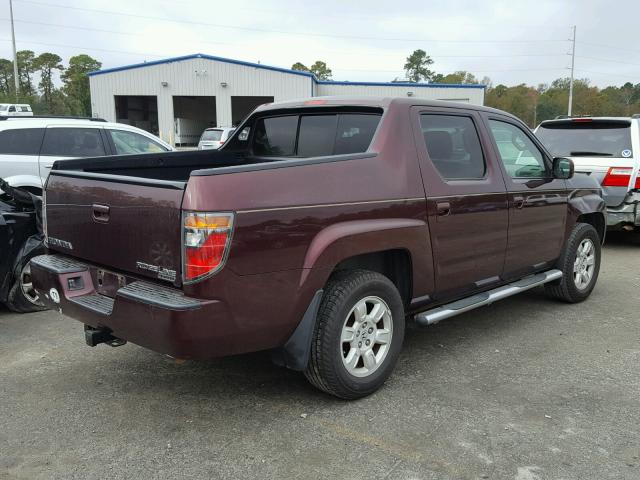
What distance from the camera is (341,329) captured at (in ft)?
11.0

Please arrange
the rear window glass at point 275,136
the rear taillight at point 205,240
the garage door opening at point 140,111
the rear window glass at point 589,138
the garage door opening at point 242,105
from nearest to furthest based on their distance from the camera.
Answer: the rear taillight at point 205,240 → the rear window glass at point 275,136 → the rear window glass at point 589,138 → the garage door opening at point 242,105 → the garage door opening at point 140,111

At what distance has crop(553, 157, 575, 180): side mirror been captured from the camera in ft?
16.7

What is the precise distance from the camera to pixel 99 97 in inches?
1601

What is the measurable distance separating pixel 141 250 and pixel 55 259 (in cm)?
100

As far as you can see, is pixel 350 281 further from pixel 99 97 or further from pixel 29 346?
pixel 99 97

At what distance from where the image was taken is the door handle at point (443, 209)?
3.85 m

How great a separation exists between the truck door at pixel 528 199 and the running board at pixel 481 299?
0.28 ft

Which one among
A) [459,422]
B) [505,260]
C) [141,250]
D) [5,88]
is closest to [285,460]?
[459,422]

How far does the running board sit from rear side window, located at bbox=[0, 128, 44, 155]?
6010 mm

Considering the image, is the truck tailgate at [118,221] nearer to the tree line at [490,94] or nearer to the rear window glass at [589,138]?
the rear window glass at [589,138]

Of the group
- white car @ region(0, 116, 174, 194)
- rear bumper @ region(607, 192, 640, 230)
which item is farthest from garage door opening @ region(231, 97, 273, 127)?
rear bumper @ region(607, 192, 640, 230)

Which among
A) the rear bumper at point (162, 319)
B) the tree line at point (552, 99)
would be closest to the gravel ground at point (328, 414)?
the rear bumper at point (162, 319)

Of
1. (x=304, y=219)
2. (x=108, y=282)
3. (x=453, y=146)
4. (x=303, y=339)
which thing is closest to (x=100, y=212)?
(x=108, y=282)

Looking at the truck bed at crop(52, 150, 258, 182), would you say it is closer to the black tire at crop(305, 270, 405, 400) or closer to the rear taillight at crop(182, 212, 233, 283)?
the rear taillight at crop(182, 212, 233, 283)
